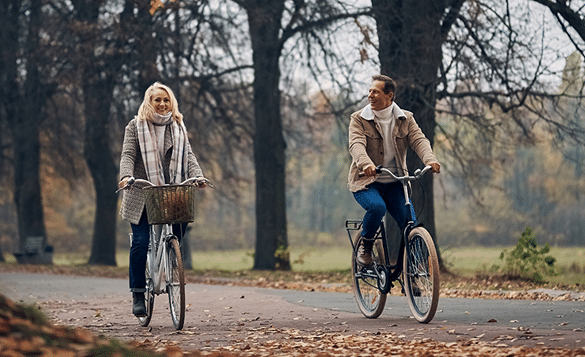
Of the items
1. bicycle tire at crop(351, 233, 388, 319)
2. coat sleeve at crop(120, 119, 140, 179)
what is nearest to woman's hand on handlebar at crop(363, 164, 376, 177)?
bicycle tire at crop(351, 233, 388, 319)

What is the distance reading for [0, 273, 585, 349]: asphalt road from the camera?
5734 millimetres

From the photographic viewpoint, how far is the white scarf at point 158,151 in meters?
6.73

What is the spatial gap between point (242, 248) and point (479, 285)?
4403 cm

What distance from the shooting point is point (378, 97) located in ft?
22.2

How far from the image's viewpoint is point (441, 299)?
880cm

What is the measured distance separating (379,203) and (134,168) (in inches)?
85.7

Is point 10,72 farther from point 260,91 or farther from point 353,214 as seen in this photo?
point 353,214

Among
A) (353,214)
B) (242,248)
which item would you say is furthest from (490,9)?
(353,214)

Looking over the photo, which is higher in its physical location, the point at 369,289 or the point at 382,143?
the point at 382,143

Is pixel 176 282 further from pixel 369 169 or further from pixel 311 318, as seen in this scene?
pixel 369 169

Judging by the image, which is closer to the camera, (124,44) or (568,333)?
(568,333)

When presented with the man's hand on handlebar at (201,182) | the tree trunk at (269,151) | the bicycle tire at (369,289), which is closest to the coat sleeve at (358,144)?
the bicycle tire at (369,289)

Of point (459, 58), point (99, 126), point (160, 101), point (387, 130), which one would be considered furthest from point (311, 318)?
point (99, 126)

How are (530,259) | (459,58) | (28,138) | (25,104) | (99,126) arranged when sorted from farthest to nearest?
1. (28,138)
2. (25,104)
3. (99,126)
4. (459,58)
5. (530,259)
